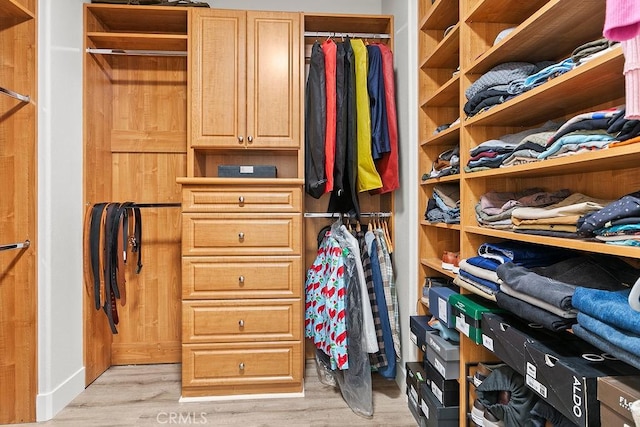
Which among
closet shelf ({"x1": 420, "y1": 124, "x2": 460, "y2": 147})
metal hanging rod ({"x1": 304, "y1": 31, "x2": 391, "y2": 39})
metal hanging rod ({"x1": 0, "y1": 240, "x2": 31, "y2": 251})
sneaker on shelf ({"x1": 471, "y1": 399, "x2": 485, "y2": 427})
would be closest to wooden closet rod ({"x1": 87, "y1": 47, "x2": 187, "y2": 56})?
metal hanging rod ({"x1": 304, "y1": 31, "x2": 391, "y2": 39})

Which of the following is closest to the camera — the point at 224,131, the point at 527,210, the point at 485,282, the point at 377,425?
the point at 527,210

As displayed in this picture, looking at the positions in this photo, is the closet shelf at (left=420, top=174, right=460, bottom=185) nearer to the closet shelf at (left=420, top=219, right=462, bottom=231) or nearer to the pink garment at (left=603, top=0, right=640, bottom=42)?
the closet shelf at (left=420, top=219, right=462, bottom=231)

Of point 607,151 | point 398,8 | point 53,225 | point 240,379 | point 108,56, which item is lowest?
point 240,379

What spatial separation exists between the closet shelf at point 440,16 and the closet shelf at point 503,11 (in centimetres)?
33

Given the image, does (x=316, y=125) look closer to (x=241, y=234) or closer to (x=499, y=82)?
(x=241, y=234)

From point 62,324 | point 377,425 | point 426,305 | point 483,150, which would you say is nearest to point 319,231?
point 426,305

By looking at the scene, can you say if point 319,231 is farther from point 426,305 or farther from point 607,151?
point 607,151

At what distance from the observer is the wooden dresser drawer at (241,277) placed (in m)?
2.00

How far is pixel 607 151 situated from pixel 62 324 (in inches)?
94.6

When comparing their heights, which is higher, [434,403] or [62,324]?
[62,324]

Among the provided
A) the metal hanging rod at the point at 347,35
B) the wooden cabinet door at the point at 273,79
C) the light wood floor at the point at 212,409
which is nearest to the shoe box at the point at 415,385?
the light wood floor at the point at 212,409

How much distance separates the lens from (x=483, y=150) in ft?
4.38

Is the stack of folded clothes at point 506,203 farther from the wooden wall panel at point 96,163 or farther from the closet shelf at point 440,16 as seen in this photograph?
the wooden wall panel at point 96,163

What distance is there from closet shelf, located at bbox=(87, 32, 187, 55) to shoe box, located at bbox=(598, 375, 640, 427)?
242 centimetres
